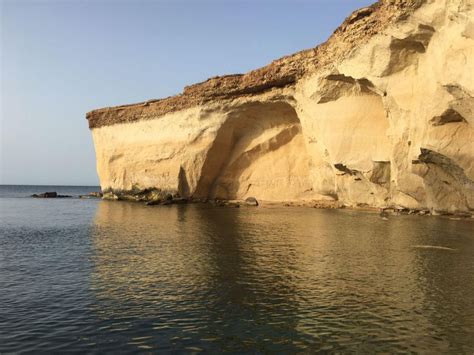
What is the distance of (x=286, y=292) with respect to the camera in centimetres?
736

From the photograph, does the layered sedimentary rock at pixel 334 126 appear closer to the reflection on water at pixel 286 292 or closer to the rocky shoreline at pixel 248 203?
the rocky shoreline at pixel 248 203

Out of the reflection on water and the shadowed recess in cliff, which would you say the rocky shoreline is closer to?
the shadowed recess in cliff

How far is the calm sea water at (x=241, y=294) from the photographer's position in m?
5.30

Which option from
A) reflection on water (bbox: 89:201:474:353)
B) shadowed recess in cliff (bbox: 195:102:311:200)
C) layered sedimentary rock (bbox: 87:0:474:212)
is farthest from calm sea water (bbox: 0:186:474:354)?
shadowed recess in cliff (bbox: 195:102:311:200)

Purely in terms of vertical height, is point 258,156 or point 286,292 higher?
point 258,156

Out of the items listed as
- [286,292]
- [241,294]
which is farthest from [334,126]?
[241,294]

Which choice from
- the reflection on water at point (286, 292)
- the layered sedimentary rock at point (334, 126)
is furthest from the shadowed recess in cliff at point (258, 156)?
the reflection on water at point (286, 292)

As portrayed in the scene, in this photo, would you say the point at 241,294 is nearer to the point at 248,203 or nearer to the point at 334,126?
the point at 334,126

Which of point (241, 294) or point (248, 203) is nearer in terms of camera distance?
point (241, 294)

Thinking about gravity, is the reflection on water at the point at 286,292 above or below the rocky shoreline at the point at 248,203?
below

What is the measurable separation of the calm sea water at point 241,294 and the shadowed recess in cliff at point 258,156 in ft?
58.1

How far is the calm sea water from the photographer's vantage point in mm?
5297

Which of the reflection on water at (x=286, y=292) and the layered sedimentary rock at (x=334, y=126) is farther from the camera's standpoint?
the layered sedimentary rock at (x=334, y=126)

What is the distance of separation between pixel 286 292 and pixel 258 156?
85.6 feet
